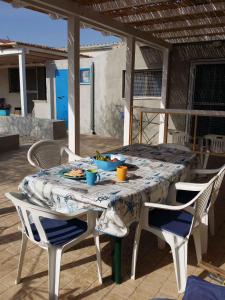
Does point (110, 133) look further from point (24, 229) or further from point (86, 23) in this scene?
point (24, 229)

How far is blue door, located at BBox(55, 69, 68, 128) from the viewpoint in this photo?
977 cm

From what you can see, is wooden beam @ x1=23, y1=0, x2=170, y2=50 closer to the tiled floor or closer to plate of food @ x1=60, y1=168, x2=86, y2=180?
plate of food @ x1=60, y1=168, x2=86, y2=180

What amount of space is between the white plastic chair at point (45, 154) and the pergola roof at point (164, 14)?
66.3 inches

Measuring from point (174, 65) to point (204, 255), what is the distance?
215 inches

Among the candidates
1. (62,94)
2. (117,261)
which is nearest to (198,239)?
(117,261)

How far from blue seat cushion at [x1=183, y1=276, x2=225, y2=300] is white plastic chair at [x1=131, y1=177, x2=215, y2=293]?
1.61 feet

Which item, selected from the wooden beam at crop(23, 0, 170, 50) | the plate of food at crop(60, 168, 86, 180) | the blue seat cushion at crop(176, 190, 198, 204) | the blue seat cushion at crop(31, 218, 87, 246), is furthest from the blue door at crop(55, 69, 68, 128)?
the blue seat cushion at crop(31, 218, 87, 246)

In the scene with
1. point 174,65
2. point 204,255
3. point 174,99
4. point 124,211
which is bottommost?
point 204,255

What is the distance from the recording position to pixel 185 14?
4.20m

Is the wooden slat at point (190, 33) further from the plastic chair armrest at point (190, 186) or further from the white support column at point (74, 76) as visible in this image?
the plastic chair armrest at point (190, 186)

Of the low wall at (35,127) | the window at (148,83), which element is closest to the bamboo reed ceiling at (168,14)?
the window at (148,83)

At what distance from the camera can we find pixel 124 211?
1.89 m

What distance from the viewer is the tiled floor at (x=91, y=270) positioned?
202 cm

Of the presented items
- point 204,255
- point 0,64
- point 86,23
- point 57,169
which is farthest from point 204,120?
point 0,64
